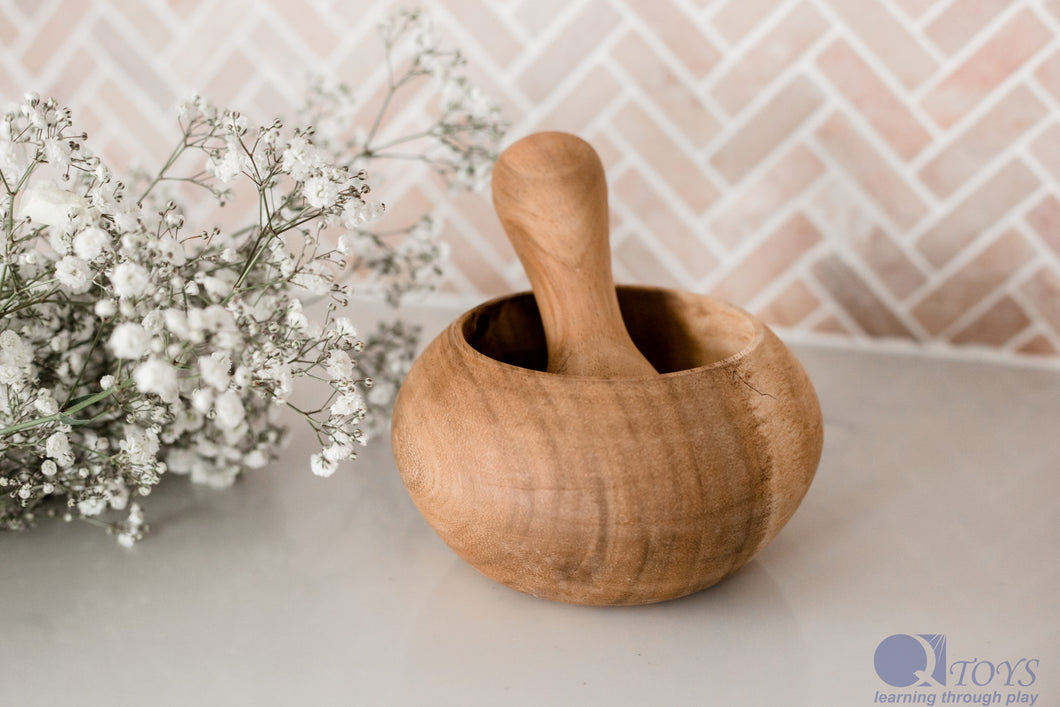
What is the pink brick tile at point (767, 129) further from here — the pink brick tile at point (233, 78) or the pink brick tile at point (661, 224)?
the pink brick tile at point (233, 78)

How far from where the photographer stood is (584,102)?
0.99 m

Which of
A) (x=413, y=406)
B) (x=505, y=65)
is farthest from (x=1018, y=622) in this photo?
(x=505, y=65)

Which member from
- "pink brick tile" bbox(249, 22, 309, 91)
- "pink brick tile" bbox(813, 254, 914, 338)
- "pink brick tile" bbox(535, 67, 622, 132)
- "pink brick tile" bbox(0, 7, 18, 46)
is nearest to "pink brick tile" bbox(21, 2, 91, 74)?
"pink brick tile" bbox(0, 7, 18, 46)

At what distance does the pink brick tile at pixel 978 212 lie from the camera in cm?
88

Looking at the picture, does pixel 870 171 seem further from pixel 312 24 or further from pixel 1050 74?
pixel 312 24

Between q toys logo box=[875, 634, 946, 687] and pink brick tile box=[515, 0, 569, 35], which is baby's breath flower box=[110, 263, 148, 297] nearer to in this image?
q toys logo box=[875, 634, 946, 687]

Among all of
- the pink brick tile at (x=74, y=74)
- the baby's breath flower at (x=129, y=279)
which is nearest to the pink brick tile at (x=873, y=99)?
the baby's breath flower at (x=129, y=279)

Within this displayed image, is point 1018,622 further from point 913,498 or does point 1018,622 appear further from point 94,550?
point 94,550

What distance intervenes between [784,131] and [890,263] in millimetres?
177

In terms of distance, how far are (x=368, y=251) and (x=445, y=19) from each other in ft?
0.95

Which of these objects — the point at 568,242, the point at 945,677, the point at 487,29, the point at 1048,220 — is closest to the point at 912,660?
the point at 945,677

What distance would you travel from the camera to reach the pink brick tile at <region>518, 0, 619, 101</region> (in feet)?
3.13

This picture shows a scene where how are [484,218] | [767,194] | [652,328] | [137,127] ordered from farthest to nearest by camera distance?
1. [137,127]
2. [484,218]
3. [767,194]
4. [652,328]

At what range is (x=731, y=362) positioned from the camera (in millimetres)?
522
